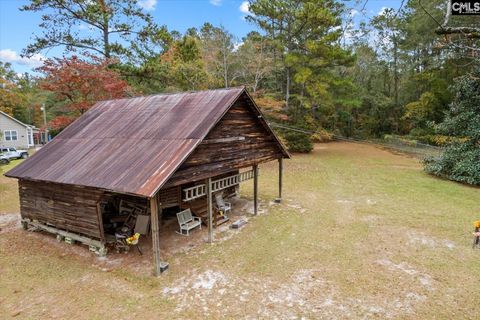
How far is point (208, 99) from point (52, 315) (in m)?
7.34

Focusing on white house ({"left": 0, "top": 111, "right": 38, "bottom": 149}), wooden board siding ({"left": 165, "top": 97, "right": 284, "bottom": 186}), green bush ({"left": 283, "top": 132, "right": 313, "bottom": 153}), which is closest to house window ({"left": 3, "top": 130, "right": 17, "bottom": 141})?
white house ({"left": 0, "top": 111, "right": 38, "bottom": 149})

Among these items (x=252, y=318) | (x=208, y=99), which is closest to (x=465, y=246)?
(x=252, y=318)

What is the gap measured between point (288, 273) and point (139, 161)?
524 centimetres

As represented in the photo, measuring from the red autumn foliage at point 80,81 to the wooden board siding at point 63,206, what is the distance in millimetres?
9471

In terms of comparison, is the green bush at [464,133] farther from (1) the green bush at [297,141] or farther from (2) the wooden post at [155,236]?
Answer: (2) the wooden post at [155,236]

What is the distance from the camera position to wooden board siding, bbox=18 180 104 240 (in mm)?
8914

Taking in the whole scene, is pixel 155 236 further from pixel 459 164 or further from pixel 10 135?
pixel 10 135

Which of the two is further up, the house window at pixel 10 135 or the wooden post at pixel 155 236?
the house window at pixel 10 135

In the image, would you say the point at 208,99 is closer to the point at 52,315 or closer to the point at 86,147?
the point at 86,147

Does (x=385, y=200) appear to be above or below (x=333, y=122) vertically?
below

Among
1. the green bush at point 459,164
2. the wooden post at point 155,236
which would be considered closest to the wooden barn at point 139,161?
the wooden post at point 155,236

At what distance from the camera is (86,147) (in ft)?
33.4

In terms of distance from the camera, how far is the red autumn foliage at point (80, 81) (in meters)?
17.7

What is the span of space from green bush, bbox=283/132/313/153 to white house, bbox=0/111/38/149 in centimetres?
2950
